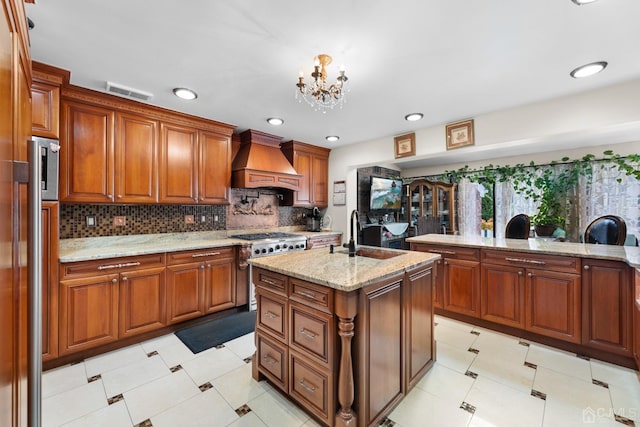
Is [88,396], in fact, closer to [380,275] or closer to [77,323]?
[77,323]

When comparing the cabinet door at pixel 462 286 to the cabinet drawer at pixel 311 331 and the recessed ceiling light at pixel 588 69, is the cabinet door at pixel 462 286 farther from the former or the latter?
the cabinet drawer at pixel 311 331

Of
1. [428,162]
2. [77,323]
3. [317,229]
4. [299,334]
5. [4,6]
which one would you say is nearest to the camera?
[4,6]

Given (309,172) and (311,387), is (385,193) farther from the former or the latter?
(311,387)

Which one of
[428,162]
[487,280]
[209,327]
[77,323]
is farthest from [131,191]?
[428,162]

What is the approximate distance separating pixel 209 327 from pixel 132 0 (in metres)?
2.78

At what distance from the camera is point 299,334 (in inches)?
66.7

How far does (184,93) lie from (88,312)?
81.6 inches

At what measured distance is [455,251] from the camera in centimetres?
295

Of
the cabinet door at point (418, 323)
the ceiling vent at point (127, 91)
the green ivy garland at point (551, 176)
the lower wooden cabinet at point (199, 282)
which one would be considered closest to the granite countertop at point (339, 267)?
the cabinet door at point (418, 323)

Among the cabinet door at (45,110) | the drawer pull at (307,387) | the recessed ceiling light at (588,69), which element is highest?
the recessed ceiling light at (588,69)

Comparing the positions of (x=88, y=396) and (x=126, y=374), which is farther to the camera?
(x=126, y=374)

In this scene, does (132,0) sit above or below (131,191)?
above

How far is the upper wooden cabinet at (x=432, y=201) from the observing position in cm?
577

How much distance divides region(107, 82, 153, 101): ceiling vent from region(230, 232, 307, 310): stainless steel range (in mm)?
1807
